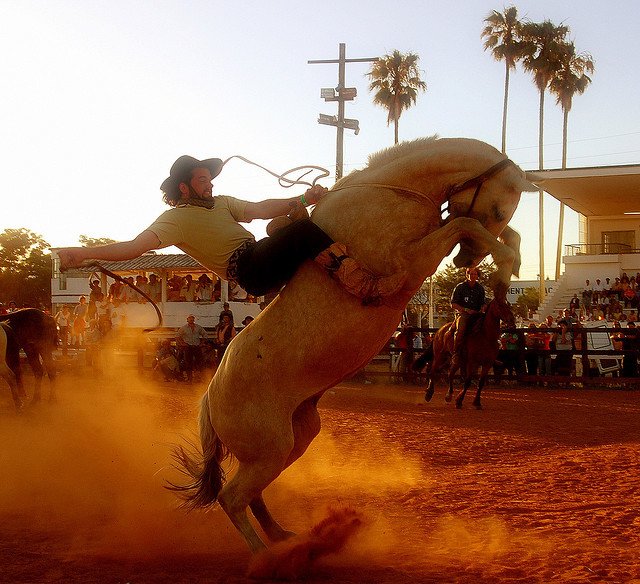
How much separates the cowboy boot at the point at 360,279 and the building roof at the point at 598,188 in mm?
23072

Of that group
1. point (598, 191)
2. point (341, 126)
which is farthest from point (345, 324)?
point (598, 191)

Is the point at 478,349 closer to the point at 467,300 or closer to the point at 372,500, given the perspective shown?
the point at 467,300

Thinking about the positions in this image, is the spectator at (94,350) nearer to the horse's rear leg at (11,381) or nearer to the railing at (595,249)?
the horse's rear leg at (11,381)

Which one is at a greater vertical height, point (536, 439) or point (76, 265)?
point (76, 265)

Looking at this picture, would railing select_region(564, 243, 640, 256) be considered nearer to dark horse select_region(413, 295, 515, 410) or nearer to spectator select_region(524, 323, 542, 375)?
spectator select_region(524, 323, 542, 375)

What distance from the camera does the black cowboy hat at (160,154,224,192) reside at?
4980 millimetres

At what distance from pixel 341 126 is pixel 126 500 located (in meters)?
16.6

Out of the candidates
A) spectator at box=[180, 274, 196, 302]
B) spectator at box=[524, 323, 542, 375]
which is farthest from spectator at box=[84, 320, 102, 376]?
spectator at box=[524, 323, 542, 375]

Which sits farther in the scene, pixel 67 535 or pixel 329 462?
pixel 329 462

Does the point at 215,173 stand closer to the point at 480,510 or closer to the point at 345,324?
the point at 345,324

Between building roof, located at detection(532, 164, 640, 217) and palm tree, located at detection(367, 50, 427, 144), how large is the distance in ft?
40.9

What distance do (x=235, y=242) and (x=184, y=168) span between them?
0.60 meters

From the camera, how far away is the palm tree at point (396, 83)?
4269cm

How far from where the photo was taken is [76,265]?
461 cm
